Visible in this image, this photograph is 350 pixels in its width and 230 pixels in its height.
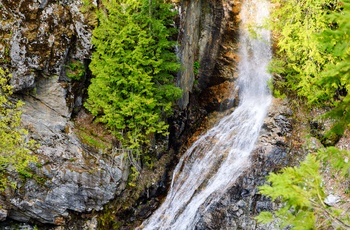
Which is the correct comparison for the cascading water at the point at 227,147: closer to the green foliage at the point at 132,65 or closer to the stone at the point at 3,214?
the green foliage at the point at 132,65

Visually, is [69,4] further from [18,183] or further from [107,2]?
[18,183]

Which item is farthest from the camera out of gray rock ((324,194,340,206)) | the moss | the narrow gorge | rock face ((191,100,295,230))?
the moss

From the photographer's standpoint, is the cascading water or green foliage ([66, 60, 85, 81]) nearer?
the cascading water

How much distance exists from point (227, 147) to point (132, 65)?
4.71 m

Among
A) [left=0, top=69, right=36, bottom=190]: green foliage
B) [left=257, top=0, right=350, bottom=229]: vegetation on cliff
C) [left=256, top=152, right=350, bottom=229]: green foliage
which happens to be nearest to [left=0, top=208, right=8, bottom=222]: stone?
[left=0, top=69, right=36, bottom=190]: green foliage

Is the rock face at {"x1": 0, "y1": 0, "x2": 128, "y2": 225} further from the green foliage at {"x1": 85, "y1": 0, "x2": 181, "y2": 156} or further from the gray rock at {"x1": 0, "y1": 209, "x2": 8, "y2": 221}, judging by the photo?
the green foliage at {"x1": 85, "y1": 0, "x2": 181, "y2": 156}

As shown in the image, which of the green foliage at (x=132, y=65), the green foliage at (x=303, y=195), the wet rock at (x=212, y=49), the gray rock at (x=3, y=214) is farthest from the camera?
the wet rock at (x=212, y=49)

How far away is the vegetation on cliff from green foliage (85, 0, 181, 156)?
427 cm

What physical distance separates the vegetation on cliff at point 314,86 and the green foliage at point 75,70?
730 centimetres

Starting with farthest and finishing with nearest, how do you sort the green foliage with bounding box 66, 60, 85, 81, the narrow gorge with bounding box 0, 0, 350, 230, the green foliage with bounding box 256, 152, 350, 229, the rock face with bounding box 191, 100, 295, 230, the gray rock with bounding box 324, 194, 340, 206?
the green foliage with bounding box 66, 60, 85, 81, the narrow gorge with bounding box 0, 0, 350, 230, the rock face with bounding box 191, 100, 295, 230, the gray rock with bounding box 324, 194, 340, 206, the green foliage with bounding box 256, 152, 350, 229

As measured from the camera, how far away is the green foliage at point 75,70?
473 inches

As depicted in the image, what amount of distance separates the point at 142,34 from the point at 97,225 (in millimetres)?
6865

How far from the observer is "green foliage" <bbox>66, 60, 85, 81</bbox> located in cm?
1202

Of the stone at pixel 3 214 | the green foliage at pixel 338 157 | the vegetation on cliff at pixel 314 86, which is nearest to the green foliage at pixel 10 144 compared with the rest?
the stone at pixel 3 214
